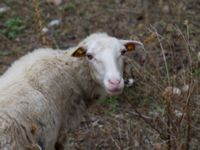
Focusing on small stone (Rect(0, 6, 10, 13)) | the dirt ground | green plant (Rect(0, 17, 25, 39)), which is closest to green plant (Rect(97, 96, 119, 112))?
the dirt ground

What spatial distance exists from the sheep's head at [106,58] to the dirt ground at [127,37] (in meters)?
0.25

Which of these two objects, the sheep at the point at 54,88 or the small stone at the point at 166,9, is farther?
the small stone at the point at 166,9

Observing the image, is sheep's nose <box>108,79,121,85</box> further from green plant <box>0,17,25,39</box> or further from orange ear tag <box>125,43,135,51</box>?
green plant <box>0,17,25,39</box>

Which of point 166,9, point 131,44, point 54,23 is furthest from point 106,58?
point 166,9

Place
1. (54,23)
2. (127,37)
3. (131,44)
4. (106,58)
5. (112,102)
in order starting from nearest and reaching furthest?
(106,58), (131,44), (112,102), (127,37), (54,23)

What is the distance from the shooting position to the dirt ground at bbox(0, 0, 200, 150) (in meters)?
5.60

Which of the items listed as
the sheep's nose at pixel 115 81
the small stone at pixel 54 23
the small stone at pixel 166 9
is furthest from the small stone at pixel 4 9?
the sheep's nose at pixel 115 81

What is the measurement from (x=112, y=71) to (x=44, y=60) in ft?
2.19

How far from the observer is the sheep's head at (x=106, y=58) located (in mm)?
4852

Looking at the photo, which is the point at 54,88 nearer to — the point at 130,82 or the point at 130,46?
the point at 130,46

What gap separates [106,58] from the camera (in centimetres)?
500

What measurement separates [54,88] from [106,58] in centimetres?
49

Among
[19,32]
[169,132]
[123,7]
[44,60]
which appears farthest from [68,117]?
[123,7]

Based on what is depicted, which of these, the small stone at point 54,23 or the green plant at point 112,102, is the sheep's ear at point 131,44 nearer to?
the green plant at point 112,102
